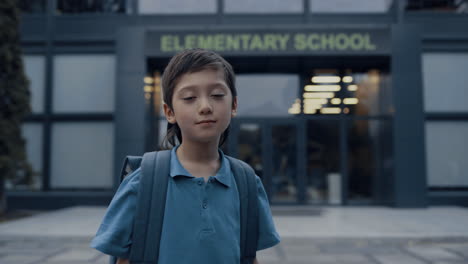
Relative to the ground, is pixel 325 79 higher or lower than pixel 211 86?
higher

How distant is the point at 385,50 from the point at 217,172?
11.8 meters

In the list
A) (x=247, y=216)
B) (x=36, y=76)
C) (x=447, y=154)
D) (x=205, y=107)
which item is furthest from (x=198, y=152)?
(x=36, y=76)

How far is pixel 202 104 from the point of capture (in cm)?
137

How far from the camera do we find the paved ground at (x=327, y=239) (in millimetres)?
6219

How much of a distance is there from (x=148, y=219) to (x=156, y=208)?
50 mm

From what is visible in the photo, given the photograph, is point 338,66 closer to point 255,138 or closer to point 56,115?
point 255,138

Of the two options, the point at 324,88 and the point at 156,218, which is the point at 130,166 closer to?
the point at 156,218

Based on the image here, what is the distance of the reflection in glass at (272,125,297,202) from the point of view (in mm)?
12820

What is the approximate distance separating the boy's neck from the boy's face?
2.1 inches

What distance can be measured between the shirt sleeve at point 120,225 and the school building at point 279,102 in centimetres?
1123

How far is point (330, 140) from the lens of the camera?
13086 mm

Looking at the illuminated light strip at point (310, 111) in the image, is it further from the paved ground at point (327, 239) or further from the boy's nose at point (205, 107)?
the boy's nose at point (205, 107)

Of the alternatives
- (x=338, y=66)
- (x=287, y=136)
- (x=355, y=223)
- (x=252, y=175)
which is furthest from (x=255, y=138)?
(x=252, y=175)

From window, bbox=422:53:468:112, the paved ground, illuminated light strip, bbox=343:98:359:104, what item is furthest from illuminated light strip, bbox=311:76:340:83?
the paved ground
